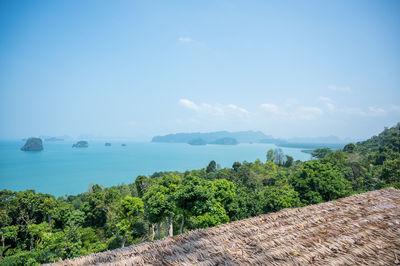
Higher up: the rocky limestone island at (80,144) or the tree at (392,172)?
the tree at (392,172)

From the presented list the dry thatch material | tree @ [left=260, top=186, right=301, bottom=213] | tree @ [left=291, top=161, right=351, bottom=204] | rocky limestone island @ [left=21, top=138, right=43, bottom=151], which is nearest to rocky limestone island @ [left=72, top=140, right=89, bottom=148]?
rocky limestone island @ [left=21, top=138, right=43, bottom=151]

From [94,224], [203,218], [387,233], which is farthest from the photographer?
[94,224]

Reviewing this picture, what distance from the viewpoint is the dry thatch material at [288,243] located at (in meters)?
1.92

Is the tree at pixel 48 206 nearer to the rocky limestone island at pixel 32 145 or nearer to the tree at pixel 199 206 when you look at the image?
the tree at pixel 199 206

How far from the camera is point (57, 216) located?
45.4 ft

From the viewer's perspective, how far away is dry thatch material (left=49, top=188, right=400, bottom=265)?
6.31 ft

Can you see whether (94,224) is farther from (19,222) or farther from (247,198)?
(247,198)

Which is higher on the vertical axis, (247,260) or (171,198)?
(247,260)

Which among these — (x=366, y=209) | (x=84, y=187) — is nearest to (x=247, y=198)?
(x=366, y=209)

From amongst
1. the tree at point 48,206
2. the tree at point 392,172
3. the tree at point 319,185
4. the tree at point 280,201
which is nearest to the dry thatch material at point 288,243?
the tree at point 280,201

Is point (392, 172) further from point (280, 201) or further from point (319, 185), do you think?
point (280, 201)

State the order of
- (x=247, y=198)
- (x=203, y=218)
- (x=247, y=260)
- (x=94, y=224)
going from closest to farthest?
(x=247, y=260) < (x=203, y=218) < (x=247, y=198) < (x=94, y=224)

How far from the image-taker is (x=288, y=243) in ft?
7.24

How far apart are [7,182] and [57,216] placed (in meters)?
40.8
